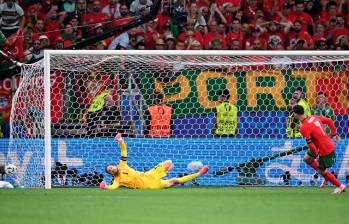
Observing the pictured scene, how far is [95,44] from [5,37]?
1.83 m

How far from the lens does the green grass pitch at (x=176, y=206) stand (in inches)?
424

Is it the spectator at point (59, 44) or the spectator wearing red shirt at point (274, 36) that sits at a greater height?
the spectator wearing red shirt at point (274, 36)

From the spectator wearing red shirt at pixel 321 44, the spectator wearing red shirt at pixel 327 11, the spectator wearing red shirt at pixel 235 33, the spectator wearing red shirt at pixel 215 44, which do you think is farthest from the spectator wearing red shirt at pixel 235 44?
the spectator wearing red shirt at pixel 327 11

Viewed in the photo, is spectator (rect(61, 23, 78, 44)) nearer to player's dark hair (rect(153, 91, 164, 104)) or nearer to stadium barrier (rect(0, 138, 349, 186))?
player's dark hair (rect(153, 91, 164, 104))

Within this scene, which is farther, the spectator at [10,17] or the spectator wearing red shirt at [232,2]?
the spectator wearing red shirt at [232,2]

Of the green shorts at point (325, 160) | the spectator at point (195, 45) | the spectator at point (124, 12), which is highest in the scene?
the spectator at point (124, 12)

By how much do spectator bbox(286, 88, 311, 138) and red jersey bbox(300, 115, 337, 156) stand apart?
205 cm

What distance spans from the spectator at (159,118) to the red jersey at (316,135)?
3145 mm

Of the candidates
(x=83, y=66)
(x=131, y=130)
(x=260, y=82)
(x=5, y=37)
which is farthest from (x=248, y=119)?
(x=5, y=37)

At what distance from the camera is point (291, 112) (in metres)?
16.8

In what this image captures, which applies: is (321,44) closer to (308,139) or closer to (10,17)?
(308,139)

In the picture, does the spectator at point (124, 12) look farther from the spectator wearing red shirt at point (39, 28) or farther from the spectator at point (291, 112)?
the spectator at point (291, 112)

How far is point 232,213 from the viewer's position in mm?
11375

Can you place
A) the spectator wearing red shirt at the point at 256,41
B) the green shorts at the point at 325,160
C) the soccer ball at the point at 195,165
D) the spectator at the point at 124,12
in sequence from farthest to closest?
the spectator at the point at 124,12 < the spectator wearing red shirt at the point at 256,41 < the soccer ball at the point at 195,165 < the green shorts at the point at 325,160
